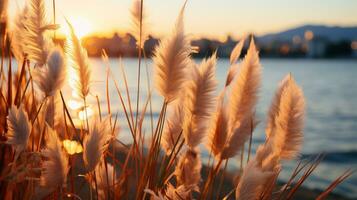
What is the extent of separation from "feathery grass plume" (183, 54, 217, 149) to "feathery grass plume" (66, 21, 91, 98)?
28 centimetres

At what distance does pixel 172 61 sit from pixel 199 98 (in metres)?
0.12

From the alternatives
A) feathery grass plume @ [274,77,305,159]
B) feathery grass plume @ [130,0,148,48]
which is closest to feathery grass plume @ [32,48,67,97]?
feathery grass plume @ [130,0,148,48]

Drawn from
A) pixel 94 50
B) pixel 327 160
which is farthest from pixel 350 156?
pixel 94 50

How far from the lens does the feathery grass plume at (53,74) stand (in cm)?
114

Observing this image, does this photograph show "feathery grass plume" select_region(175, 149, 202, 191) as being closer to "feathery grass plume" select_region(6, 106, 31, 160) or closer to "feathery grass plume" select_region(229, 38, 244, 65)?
"feathery grass plume" select_region(229, 38, 244, 65)

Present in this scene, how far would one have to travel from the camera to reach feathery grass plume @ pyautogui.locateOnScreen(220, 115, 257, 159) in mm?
1432

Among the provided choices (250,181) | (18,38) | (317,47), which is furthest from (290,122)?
(317,47)

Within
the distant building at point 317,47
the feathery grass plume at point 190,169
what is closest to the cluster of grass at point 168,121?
the feathery grass plume at point 190,169

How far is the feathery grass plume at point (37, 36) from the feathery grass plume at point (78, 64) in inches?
2.6

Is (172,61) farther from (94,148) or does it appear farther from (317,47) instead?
(317,47)

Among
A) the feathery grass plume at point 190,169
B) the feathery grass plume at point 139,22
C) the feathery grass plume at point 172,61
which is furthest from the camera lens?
the feathery grass plume at point 190,169

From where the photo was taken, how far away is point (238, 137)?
4.72 ft

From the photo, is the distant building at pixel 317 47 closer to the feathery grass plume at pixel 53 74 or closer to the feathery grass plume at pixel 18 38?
the feathery grass plume at pixel 18 38

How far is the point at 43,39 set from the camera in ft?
4.40
